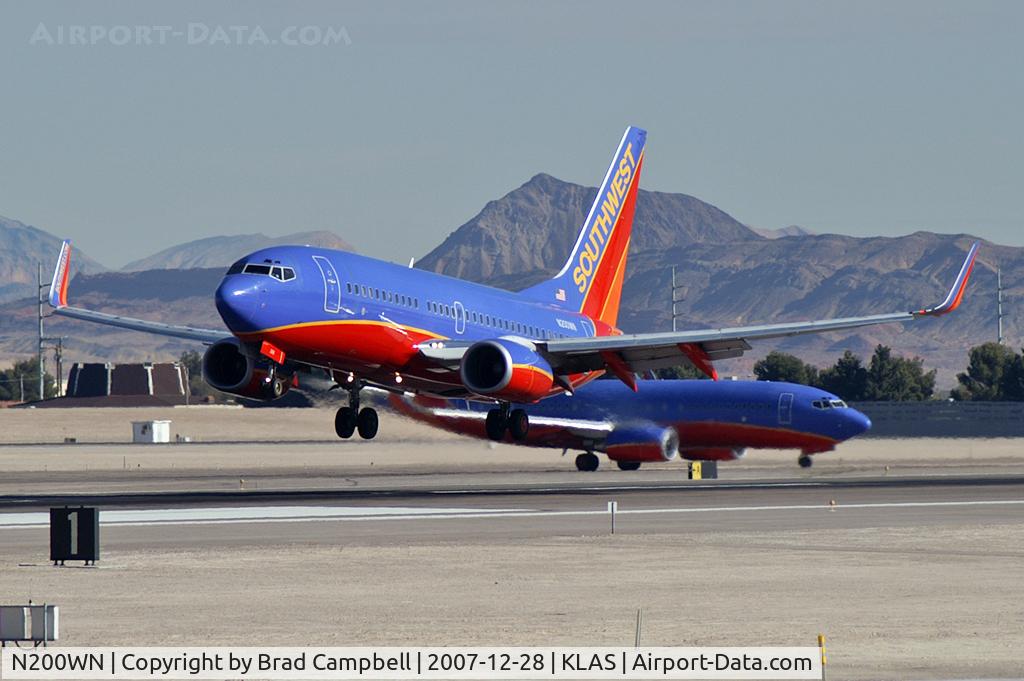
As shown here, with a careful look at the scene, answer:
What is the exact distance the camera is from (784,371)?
583 feet

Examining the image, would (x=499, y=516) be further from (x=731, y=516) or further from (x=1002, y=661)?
(x=1002, y=661)

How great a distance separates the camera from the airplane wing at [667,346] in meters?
57.3

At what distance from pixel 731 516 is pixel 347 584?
20.6m

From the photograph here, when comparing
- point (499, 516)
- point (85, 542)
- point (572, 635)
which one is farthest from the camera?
point (499, 516)

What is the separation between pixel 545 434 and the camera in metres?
83.6

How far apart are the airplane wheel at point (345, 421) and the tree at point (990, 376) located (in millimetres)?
114897

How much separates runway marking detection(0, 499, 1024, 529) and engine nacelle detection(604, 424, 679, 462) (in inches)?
1022

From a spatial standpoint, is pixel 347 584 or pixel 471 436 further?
pixel 471 436

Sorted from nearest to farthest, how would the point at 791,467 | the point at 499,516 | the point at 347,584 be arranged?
the point at 347,584, the point at 499,516, the point at 791,467

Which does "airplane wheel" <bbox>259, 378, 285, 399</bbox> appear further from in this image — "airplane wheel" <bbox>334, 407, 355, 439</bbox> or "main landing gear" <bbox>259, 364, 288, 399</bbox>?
"airplane wheel" <bbox>334, 407, 355, 439</bbox>

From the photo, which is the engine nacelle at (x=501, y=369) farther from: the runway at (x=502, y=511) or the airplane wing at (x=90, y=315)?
the airplane wing at (x=90, y=315)

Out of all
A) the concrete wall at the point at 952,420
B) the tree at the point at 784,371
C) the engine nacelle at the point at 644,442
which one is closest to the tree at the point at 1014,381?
the tree at the point at 784,371

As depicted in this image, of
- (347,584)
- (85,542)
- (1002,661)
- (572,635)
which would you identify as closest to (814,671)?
(1002,661)

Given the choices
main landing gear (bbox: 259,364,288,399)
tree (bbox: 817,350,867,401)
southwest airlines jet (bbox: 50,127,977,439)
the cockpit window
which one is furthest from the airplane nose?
tree (bbox: 817,350,867,401)
